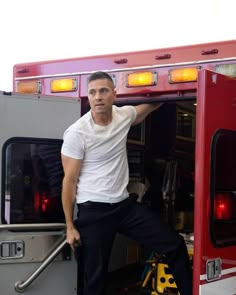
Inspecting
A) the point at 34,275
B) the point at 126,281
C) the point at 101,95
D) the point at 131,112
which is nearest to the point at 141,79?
the point at 131,112

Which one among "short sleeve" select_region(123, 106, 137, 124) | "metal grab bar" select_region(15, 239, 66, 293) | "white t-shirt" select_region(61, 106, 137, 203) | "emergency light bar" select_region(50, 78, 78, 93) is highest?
"emergency light bar" select_region(50, 78, 78, 93)

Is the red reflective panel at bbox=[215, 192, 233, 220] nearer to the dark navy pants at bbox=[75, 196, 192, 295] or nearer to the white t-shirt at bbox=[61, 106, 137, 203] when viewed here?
the dark navy pants at bbox=[75, 196, 192, 295]

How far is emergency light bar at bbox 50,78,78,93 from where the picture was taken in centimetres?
351

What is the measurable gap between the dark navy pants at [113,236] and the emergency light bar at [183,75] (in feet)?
2.50

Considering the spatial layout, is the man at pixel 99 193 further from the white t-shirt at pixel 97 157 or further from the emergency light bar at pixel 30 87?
the emergency light bar at pixel 30 87

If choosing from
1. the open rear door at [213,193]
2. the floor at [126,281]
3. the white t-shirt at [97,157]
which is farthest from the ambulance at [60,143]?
the floor at [126,281]

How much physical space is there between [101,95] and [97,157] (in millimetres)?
359

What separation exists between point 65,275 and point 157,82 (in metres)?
1.31

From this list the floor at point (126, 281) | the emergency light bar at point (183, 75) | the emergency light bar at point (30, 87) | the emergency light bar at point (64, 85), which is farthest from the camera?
the floor at point (126, 281)

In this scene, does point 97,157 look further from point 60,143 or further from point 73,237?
point 73,237

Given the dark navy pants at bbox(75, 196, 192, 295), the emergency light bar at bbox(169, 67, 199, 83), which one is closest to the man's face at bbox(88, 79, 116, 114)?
the emergency light bar at bbox(169, 67, 199, 83)

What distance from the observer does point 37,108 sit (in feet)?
10.5

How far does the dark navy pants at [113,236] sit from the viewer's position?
304 centimetres

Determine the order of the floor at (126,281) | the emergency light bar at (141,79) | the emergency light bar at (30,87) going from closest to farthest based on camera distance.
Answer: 1. the emergency light bar at (141,79)
2. the emergency light bar at (30,87)
3. the floor at (126,281)
